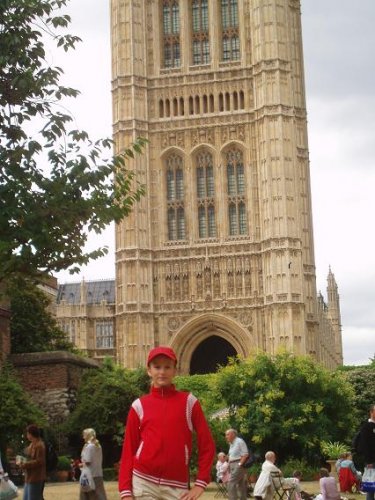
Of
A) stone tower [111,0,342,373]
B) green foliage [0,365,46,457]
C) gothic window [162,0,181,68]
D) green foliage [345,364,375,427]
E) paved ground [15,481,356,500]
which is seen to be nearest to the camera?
paved ground [15,481,356,500]

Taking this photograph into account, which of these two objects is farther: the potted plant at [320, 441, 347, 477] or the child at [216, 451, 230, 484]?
the potted plant at [320, 441, 347, 477]

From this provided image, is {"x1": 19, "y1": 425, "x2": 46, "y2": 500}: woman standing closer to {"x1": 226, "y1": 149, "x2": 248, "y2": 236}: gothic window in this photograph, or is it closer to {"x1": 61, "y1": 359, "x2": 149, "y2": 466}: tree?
{"x1": 61, "y1": 359, "x2": 149, "y2": 466}: tree

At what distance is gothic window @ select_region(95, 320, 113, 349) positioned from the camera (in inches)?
3150

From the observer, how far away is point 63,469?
28.3 m

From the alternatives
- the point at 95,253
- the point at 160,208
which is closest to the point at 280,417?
the point at 95,253

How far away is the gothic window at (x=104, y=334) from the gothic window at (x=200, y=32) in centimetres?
2482

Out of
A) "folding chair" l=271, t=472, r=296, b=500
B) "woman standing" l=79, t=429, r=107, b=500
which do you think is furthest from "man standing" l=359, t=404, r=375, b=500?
"folding chair" l=271, t=472, r=296, b=500

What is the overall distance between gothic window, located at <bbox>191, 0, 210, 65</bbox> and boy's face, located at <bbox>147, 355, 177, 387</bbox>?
5808 cm

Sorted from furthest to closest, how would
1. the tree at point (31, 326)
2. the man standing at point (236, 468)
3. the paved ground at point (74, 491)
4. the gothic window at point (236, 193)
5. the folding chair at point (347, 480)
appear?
the gothic window at point (236, 193), the tree at point (31, 326), the folding chair at point (347, 480), the paved ground at point (74, 491), the man standing at point (236, 468)

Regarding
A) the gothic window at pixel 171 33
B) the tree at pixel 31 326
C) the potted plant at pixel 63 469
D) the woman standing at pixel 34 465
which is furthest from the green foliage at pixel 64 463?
the gothic window at pixel 171 33

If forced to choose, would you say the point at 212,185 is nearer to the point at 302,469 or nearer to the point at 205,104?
the point at 205,104

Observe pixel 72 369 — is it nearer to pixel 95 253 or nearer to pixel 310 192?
pixel 95 253

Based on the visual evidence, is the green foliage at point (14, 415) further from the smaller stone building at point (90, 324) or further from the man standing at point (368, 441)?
the smaller stone building at point (90, 324)

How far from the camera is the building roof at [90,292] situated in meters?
90.2
